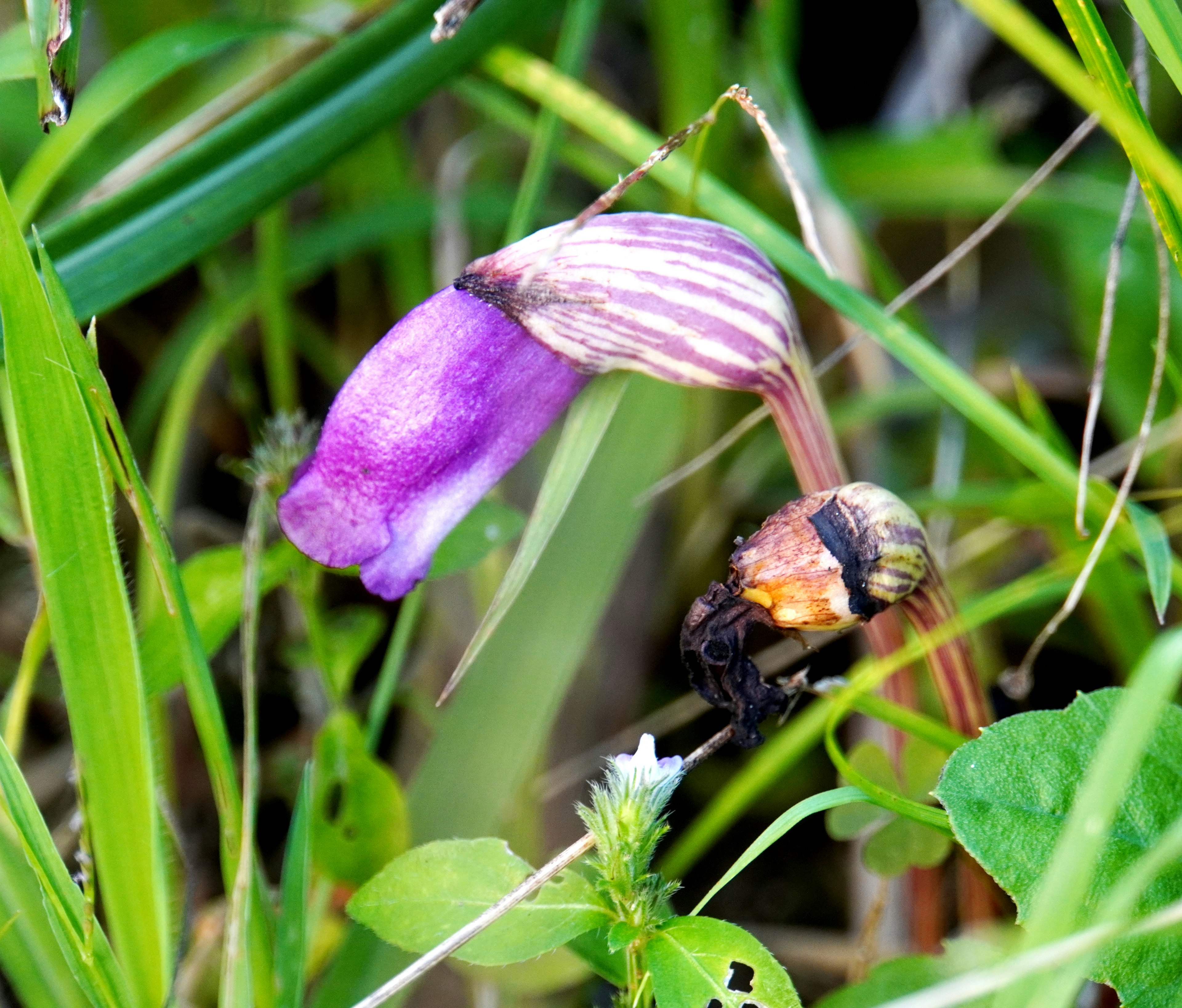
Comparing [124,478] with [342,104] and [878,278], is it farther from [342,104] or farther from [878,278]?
[878,278]

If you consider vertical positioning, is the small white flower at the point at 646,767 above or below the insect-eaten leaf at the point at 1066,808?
above

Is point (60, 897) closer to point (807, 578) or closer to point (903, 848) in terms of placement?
point (807, 578)

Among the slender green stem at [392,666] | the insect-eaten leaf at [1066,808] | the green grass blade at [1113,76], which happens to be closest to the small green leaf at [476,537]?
the slender green stem at [392,666]

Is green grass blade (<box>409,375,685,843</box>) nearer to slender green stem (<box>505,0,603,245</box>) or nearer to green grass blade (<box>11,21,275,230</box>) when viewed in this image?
slender green stem (<box>505,0,603,245</box>)

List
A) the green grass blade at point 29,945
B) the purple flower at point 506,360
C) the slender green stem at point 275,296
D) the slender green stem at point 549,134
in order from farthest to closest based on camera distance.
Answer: the slender green stem at point 275,296
the slender green stem at point 549,134
the green grass blade at point 29,945
the purple flower at point 506,360

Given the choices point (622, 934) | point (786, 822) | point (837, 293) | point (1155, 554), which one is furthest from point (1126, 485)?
point (622, 934)

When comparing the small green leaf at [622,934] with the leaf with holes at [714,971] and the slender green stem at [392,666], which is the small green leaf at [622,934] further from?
the slender green stem at [392,666]

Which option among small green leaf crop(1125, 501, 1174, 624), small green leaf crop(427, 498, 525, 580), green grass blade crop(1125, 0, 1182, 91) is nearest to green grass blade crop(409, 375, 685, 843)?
small green leaf crop(427, 498, 525, 580)
